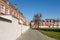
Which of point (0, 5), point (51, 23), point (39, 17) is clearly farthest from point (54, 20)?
point (0, 5)

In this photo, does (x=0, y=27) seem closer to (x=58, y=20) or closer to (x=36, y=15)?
(x=36, y=15)

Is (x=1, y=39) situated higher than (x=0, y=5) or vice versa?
(x=0, y=5)

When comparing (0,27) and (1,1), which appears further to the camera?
(1,1)

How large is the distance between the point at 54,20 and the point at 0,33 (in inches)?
5146

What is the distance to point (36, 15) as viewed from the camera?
102 meters

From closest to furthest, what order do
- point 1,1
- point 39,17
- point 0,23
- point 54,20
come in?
point 0,23 → point 1,1 → point 39,17 → point 54,20

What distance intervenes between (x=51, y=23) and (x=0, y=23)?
13089 cm

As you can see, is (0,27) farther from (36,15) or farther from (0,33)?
(36,15)

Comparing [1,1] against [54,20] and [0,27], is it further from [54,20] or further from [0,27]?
[54,20]

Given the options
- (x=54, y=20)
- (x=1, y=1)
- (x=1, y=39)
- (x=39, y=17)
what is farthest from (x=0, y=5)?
(x=54, y=20)

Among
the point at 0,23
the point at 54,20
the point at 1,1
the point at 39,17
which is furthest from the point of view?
the point at 54,20

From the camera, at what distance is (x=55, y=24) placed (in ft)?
458

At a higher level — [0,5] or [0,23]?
[0,5]

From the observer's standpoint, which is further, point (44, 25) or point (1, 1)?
point (44, 25)
